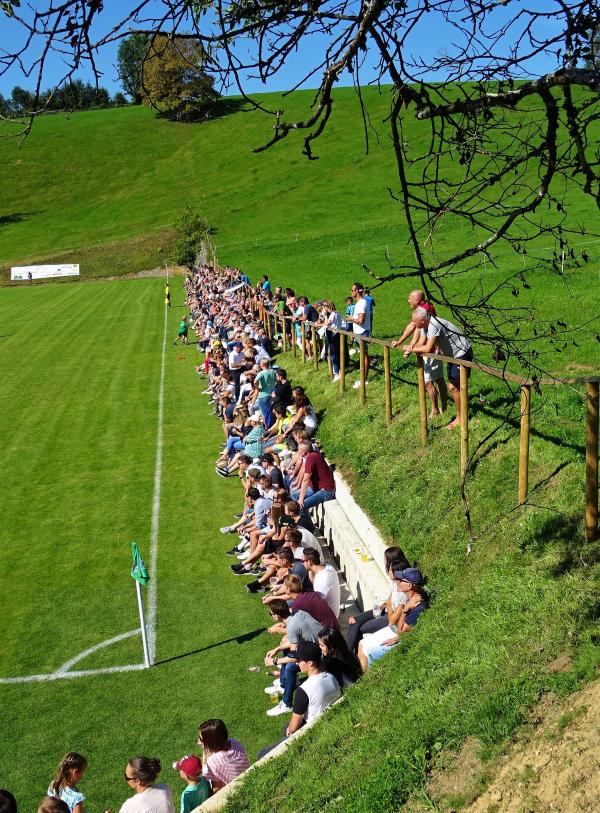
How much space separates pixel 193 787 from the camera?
6.77m

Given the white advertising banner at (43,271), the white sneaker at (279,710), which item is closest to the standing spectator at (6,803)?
the white sneaker at (279,710)

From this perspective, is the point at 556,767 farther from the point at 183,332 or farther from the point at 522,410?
the point at 183,332

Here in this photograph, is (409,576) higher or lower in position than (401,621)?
higher

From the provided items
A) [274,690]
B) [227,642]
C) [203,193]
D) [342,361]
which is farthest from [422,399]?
[203,193]

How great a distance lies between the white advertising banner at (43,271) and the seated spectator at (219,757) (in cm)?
6873

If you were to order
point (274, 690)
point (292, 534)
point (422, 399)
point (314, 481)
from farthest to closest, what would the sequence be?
point (314, 481) < point (422, 399) < point (292, 534) < point (274, 690)

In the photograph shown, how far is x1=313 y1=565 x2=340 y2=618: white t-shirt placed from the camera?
9336 millimetres

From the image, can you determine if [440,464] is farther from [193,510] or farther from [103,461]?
[103,461]

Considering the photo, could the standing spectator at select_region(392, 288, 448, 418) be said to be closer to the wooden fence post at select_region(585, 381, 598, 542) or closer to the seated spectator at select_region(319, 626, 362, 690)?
the wooden fence post at select_region(585, 381, 598, 542)

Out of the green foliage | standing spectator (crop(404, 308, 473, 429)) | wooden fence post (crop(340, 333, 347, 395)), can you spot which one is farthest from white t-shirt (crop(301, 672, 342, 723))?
the green foliage

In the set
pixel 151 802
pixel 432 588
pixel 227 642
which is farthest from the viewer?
pixel 227 642

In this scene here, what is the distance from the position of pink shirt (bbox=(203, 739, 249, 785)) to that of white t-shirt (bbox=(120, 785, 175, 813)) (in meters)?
0.62

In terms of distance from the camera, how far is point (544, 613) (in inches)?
252

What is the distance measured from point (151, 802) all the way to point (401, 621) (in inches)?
115
